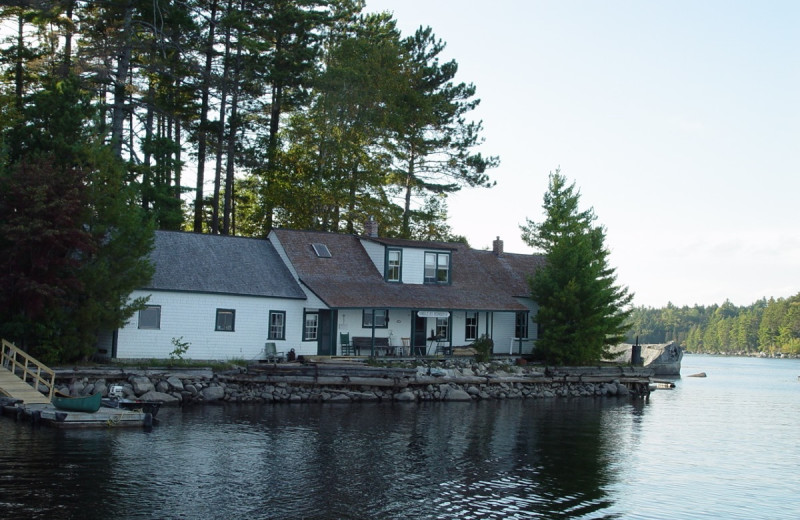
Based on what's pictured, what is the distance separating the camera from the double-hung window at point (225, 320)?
35.8 m

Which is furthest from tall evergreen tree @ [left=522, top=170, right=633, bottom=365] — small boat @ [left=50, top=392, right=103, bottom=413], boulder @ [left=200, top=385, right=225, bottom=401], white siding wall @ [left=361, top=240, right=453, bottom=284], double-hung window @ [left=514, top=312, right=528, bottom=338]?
small boat @ [left=50, top=392, right=103, bottom=413]

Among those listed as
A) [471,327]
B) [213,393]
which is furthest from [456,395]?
[213,393]

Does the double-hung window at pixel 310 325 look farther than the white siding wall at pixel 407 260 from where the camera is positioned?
No

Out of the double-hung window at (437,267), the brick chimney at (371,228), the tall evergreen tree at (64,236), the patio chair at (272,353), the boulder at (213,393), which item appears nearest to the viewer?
the tall evergreen tree at (64,236)

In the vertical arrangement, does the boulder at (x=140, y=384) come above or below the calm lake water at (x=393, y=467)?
above

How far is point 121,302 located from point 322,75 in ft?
72.7

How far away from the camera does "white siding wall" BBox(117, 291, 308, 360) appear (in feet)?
111

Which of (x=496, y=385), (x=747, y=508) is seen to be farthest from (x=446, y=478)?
(x=496, y=385)

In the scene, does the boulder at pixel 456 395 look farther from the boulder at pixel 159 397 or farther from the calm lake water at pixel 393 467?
the boulder at pixel 159 397

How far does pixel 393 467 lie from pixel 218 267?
18.8 m

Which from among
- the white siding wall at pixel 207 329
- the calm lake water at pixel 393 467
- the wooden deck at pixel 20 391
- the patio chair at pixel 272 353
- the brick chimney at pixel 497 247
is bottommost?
the calm lake water at pixel 393 467

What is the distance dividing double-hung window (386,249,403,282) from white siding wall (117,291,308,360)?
6.60 metres

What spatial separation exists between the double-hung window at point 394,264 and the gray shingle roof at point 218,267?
6.05 meters

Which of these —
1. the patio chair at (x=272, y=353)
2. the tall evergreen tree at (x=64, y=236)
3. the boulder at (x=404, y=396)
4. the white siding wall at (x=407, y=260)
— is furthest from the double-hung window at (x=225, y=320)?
the white siding wall at (x=407, y=260)
